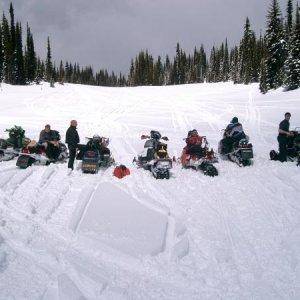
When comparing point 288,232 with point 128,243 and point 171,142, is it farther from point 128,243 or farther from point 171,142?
point 171,142

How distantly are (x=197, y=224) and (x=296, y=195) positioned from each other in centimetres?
352

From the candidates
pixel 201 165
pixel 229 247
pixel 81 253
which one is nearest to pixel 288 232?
pixel 229 247

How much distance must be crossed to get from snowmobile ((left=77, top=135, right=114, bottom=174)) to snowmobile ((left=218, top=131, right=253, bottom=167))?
13.5ft

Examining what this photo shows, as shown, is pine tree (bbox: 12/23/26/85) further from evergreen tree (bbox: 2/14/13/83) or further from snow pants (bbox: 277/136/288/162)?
snow pants (bbox: 277/136/288/162)

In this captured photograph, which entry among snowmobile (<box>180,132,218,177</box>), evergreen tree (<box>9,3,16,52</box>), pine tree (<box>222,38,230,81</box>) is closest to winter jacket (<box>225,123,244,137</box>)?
snowmobile (<box>180,132,218,177</box>)

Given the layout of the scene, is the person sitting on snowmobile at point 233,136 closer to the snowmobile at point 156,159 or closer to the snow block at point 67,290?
the snowmobile at point 156,159

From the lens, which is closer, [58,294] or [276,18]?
[58,294]

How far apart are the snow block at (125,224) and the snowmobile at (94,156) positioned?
8.30ft

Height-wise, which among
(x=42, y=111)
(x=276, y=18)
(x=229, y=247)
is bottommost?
(x=229, y=247)

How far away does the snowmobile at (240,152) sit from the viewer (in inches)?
547

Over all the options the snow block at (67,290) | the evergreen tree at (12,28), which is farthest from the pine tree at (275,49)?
the evergreen tree at (12,28)

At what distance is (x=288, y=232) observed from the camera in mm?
8016

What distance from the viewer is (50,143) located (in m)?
14.2

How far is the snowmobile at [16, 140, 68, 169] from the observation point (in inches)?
521
